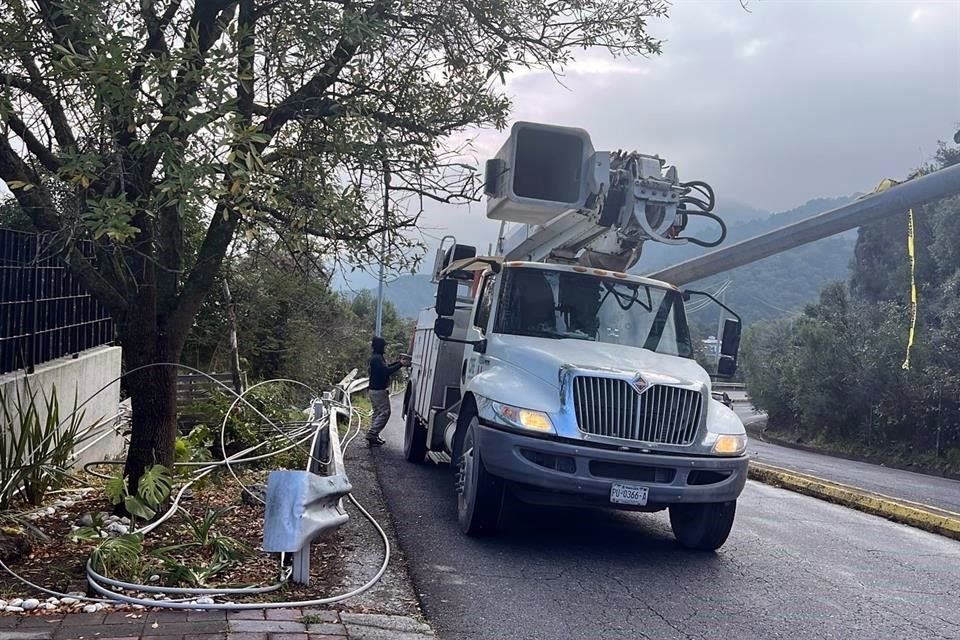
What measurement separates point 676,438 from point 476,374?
2208 mm

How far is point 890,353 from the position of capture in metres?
32.6

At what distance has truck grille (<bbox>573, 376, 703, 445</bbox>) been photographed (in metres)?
7.38

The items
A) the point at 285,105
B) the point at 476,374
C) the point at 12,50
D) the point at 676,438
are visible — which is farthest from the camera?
the point at 476,374

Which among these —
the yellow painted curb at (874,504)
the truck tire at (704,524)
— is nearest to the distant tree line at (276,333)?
the truck tire at (704,524)

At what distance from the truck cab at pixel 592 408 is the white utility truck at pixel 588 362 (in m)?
Answer: 0.01

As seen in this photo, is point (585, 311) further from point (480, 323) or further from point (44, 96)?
point (44, 96)

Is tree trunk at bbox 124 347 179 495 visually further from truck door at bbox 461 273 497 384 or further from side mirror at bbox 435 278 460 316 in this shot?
truck door at bbox 461 273 497 384

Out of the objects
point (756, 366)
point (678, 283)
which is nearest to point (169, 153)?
point (678, 283)

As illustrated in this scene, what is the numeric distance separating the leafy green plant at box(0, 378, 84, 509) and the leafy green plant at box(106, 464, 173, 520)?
496 mm

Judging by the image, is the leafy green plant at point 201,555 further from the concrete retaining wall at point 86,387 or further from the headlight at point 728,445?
the headlight at point 728,445

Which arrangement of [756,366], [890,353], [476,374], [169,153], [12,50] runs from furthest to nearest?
[756,366] < [890,353] < [476,374] < [12,50] < [169,153]

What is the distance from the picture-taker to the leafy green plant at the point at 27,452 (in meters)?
6.84

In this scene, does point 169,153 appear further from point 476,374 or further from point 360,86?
point 476,374

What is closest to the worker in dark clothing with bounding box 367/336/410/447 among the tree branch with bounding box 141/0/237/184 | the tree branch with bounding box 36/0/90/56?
the tree branch with bounding box 141/0/237/184
